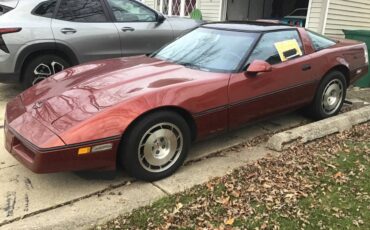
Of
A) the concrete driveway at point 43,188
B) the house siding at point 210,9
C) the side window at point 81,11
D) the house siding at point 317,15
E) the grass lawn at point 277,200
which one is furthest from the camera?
the house siding at point 210,9

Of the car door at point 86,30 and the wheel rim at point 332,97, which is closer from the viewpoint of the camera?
the wheel rim at point 332,97

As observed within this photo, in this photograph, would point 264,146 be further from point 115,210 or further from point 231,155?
point 115,210

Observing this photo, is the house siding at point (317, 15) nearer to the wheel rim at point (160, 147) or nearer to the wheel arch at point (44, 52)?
the wheel arch at point (44, 52)

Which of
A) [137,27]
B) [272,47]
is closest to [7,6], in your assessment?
[137,27]

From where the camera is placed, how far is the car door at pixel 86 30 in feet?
21.2

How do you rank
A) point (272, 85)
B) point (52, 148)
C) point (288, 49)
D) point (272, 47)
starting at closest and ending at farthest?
1. point (52, 148)
2. point (272, 85)
3. point (272, 47)
4. point (288, 49)

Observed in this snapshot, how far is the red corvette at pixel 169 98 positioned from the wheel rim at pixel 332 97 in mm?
19

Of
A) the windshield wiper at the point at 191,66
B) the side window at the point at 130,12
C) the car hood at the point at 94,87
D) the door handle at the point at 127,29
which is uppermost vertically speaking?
the side window at the point at 130,12

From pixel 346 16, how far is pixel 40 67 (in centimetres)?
697

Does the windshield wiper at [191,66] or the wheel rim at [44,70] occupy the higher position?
the windshield wiper at [191,66]

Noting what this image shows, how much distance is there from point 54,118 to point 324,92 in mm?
3653

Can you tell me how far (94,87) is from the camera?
4.04 metres

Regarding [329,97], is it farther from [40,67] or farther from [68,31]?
[40,67]

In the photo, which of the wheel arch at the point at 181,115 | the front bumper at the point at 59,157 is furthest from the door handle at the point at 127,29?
the front bumper at the point at 59,157
